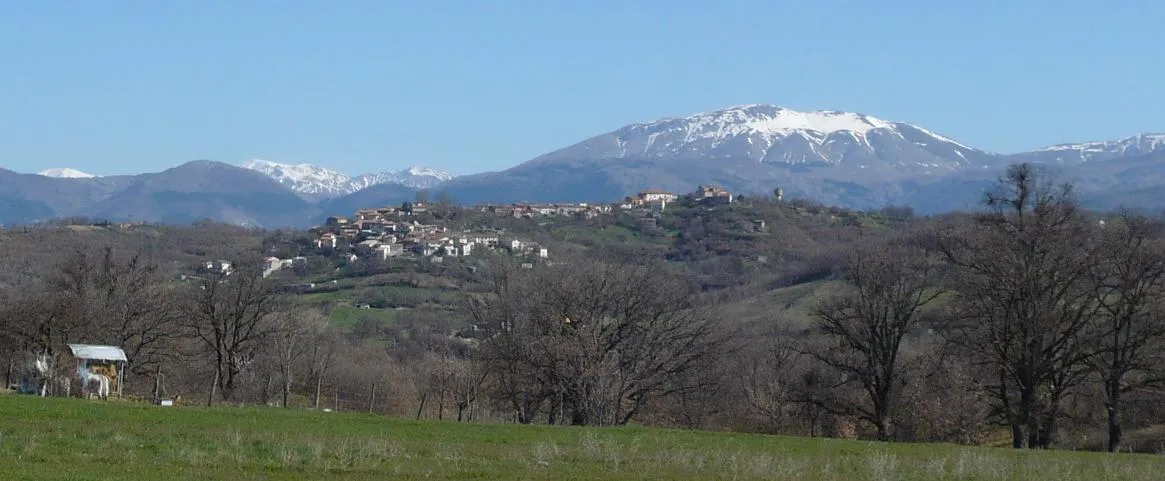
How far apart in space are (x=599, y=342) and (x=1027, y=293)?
16572mm

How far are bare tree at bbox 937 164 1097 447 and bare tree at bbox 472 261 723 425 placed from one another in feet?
43.2

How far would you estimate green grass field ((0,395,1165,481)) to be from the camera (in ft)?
65.6

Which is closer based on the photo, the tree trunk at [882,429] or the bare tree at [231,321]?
the tree trunk at [882,429]

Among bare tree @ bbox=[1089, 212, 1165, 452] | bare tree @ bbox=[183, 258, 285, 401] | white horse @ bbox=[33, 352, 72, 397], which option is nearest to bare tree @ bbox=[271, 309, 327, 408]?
bare tree @ bbox=[183, 258, 285, 401]

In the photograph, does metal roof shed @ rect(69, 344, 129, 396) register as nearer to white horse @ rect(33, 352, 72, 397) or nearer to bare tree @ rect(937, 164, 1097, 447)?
white horse @ rect(33, 352, 72, 397)

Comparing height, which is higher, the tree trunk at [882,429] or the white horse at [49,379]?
the white horse at [49,379]

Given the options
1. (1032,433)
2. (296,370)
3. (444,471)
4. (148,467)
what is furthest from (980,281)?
(296,370)

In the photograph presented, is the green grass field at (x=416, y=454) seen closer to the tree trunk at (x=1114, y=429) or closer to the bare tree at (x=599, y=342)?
the tree trunk at (x=1114, y=429)

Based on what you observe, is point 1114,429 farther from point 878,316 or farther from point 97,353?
point 97,353

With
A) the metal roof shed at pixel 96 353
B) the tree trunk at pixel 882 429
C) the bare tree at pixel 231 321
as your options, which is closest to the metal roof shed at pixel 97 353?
the metal roof shed at pixel 96 353

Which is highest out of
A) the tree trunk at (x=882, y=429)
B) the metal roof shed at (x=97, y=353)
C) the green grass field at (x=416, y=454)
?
the green grass field at (x=416, y=454)

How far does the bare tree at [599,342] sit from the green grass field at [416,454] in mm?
12122

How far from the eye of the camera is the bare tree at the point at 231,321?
56.5 meters

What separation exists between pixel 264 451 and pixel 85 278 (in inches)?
1544
